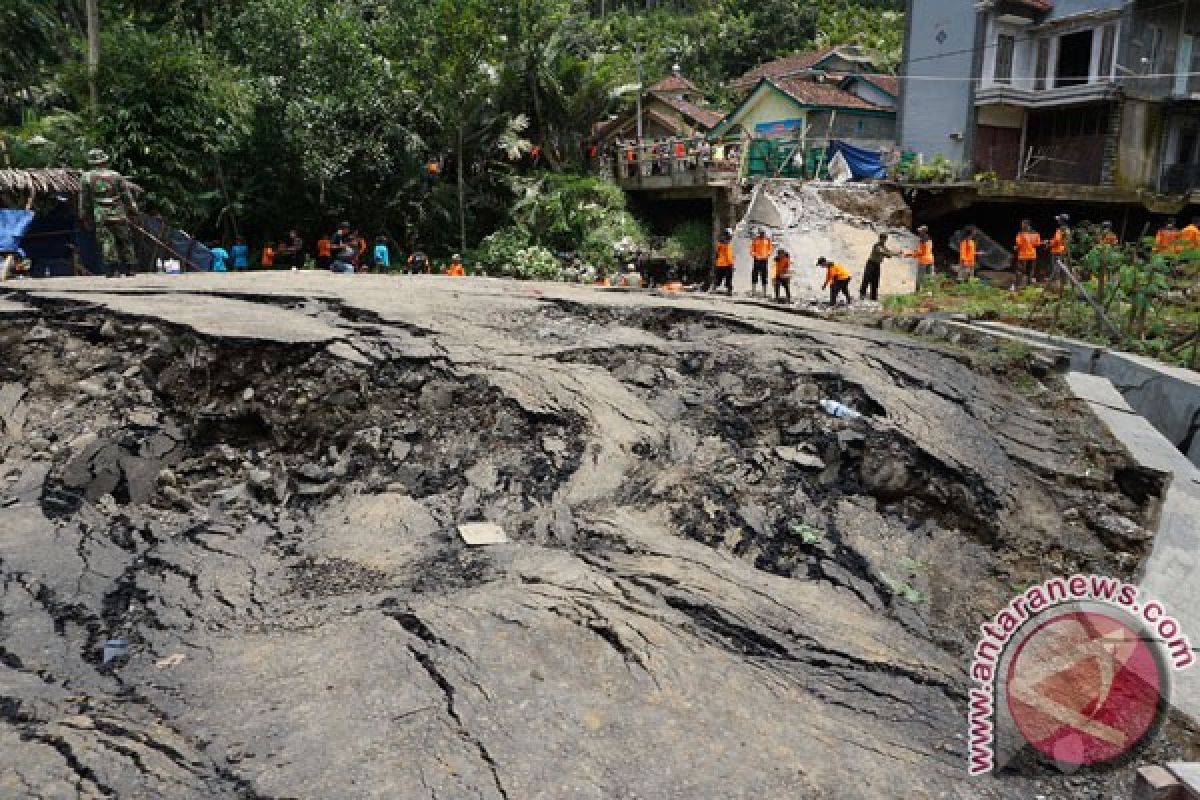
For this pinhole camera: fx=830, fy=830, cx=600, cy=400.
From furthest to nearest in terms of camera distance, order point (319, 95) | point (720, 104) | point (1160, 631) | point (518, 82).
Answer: point (720, 104)
point (518, 82)
point (319, 95)
point (1160, 631)

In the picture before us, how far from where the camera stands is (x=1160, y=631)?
14.2ft

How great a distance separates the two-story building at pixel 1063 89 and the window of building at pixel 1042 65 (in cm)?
2

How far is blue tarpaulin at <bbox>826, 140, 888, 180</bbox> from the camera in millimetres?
18578

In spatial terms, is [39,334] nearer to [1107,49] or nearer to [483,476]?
[483,476]

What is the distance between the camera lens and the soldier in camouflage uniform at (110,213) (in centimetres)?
1127

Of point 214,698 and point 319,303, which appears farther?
point 319,303

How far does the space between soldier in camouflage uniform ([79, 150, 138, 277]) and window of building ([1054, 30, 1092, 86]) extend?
19212mm

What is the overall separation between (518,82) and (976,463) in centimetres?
1641

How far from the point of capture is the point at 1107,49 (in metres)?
18.7

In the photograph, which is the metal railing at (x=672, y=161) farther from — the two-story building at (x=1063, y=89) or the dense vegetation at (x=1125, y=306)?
the dense vegetation at (x=1125, y=306)

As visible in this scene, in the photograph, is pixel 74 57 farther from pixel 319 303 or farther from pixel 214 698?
pixel 214 698

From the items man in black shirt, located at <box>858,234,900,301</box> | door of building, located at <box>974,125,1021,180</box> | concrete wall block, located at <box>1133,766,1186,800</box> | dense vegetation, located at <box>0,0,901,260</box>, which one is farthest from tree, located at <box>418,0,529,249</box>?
concrete wall block, located at <box>1133,766,1186,800</box>

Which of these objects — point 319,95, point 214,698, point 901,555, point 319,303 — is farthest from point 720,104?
point 214,698

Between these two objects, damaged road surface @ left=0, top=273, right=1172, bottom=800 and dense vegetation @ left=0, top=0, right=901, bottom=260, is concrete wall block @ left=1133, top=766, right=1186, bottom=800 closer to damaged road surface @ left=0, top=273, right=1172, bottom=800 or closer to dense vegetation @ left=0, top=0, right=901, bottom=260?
damaged road surface @ left=0, top=273, right=1172, bottom=800
